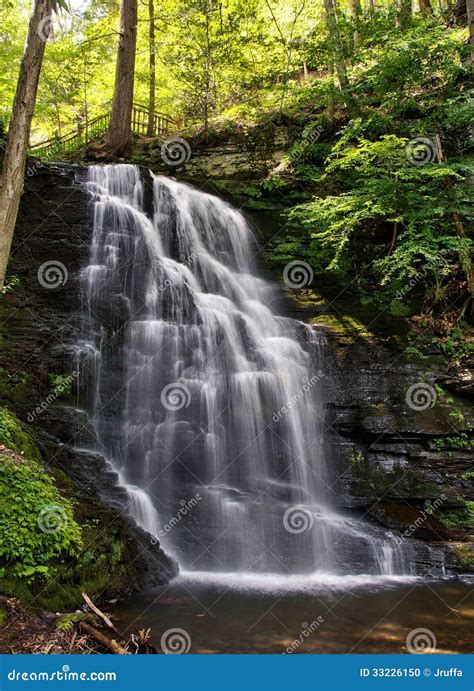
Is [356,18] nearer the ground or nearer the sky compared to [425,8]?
nearer the ground

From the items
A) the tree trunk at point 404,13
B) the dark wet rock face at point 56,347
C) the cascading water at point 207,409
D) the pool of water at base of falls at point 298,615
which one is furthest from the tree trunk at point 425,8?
the pool of water at base of falls at point 298,615

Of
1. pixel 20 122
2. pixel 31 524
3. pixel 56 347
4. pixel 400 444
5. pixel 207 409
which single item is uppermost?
pixel 20 122

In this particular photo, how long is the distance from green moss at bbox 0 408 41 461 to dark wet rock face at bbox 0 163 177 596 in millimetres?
313

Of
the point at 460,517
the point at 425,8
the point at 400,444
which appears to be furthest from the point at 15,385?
the point at 425,8

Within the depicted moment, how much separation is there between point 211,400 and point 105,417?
1.86 m

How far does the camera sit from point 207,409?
8.82 m

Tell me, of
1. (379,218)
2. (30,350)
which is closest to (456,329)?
(379,218)

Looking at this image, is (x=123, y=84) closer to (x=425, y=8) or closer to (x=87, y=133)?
(x=87, y=133)

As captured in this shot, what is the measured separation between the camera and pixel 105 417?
8.13 m

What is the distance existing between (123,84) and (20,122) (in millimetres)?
10594

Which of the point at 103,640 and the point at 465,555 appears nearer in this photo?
the point at 103,640

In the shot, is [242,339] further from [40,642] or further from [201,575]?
[40,642]

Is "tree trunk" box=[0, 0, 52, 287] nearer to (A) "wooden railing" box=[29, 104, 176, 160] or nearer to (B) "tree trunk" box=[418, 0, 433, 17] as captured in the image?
(A) "wooden railing" box=[29, 104, 176, 160]

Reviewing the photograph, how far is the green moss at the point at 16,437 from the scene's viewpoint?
6.14 m
